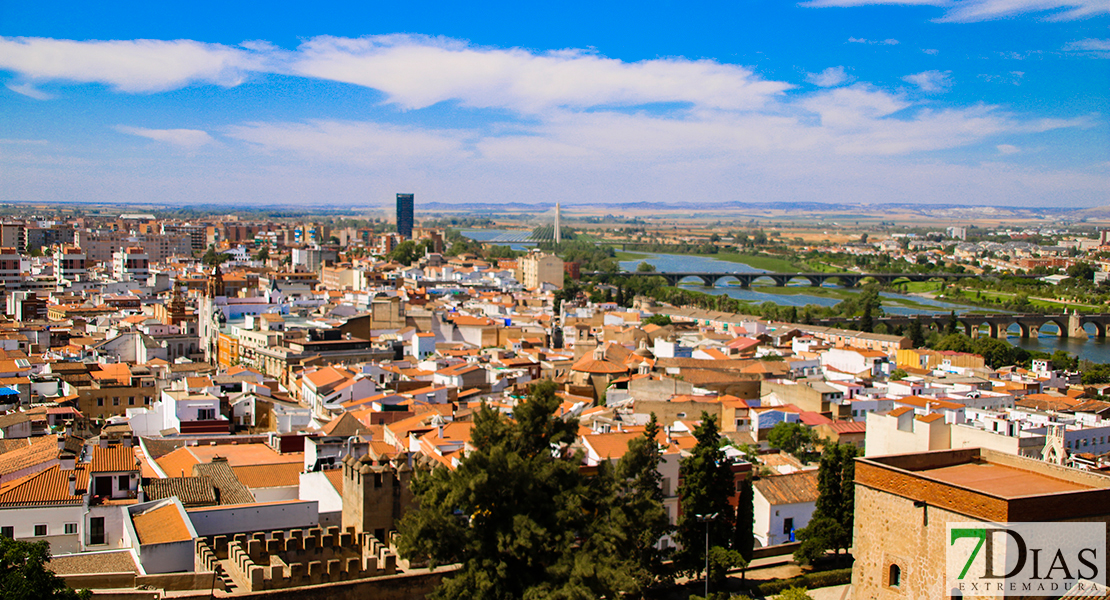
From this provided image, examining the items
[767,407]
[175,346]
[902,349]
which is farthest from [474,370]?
[902,349]

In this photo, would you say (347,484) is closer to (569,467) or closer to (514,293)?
(569,467)

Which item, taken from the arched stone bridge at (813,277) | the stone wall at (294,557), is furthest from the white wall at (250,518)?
the arched stone bridge at (813,277)

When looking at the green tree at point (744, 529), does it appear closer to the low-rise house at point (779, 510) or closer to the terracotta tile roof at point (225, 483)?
the low-rise house at point (779, 510)

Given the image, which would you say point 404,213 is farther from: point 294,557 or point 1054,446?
point 294,557

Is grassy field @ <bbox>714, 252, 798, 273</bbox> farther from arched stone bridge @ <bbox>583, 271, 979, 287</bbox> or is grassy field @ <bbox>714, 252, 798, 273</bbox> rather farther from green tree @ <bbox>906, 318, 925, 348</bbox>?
green tree @ <bbox>906, 318, 925, 348</bbox>

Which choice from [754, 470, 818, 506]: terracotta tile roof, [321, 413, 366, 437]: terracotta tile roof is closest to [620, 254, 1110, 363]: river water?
[754, 470, 818, 506]: terracotta tile roof

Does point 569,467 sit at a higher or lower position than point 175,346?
higher
